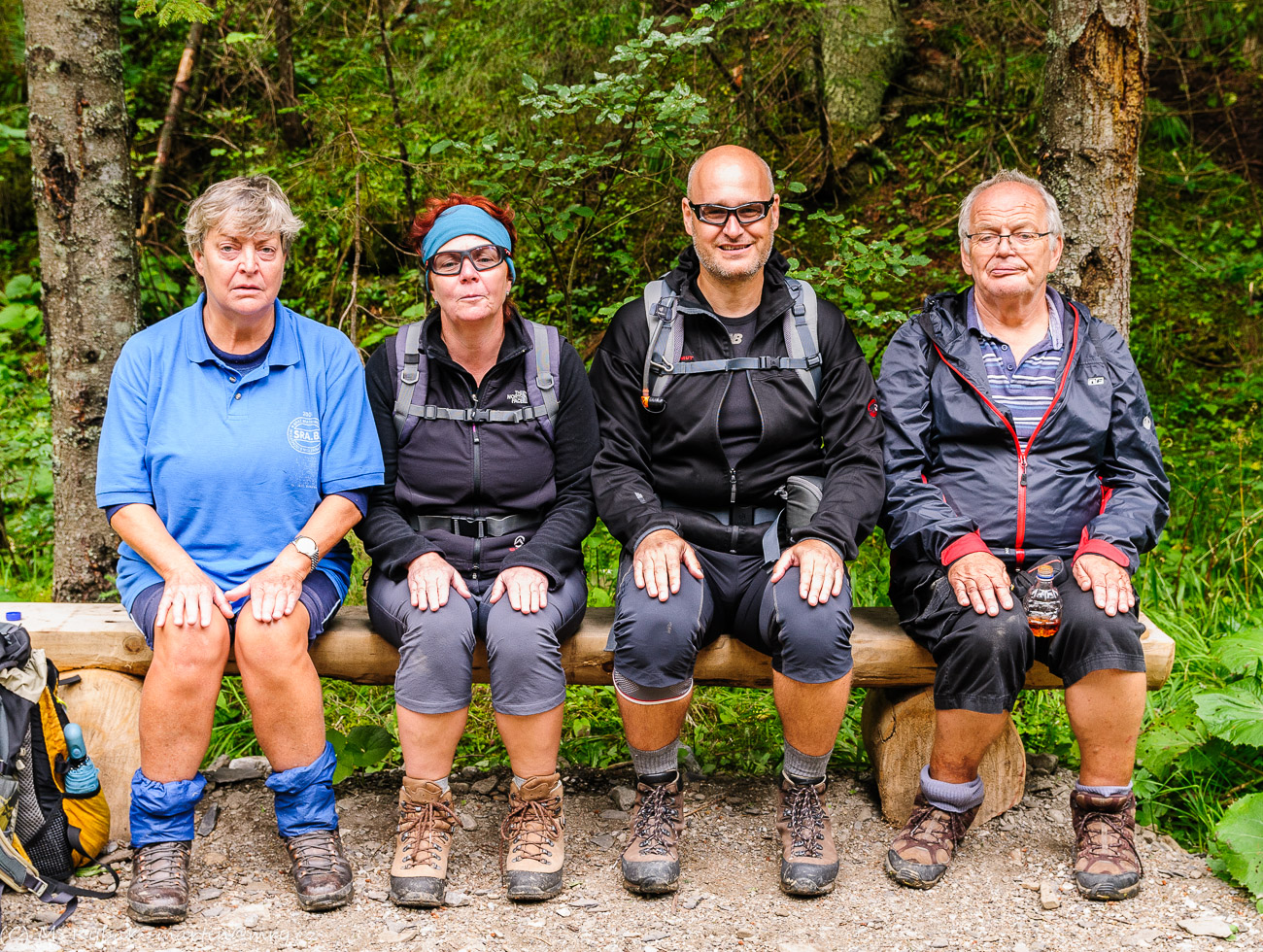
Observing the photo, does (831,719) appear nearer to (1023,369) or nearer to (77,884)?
(1023,369)

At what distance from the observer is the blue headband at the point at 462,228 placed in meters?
3.18

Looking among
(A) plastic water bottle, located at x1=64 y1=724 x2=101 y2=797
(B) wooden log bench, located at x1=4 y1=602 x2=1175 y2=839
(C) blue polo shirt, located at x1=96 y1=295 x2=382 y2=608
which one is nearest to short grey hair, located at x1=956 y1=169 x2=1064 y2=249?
(B) wooden log bench, located at x1=4 y1=602 x2=1175 y2=839

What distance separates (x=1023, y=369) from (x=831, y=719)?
1.25 meters

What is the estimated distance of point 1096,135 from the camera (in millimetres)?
3811

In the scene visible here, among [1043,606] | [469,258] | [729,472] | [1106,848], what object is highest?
[469,258]

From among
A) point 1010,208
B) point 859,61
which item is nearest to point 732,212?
point 1010,208

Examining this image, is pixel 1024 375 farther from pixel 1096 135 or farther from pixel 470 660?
pixel 470 660

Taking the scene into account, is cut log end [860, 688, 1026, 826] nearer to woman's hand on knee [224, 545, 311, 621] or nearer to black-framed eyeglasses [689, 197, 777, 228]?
black-framed eyeglasses [689, 197, 777, 228]

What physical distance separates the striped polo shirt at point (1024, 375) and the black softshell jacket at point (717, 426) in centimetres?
37

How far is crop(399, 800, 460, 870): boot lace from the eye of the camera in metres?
2.99

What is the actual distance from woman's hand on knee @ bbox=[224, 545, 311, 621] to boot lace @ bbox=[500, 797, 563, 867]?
2.84 ft

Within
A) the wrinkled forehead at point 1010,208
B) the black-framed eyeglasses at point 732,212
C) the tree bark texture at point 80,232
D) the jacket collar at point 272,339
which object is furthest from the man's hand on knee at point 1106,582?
the tree bark texture at point 80,232

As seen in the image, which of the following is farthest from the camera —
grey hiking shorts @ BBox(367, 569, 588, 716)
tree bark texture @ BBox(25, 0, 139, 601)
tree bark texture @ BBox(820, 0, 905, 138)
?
tree bark texture @ BBox(820, 0, 905, 138)

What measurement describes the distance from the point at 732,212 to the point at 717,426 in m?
0.65
